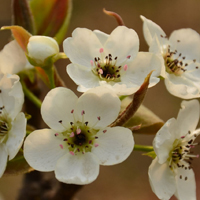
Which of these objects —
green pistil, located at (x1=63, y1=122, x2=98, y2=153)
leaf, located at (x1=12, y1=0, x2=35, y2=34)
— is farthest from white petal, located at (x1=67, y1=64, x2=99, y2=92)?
leaf, located at (x1=12, y1=0, x2=35, y2=34)

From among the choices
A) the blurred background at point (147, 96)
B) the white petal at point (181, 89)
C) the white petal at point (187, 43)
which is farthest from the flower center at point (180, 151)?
the blurred background at point (147, 96)

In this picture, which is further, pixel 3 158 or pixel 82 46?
pixel 82 46

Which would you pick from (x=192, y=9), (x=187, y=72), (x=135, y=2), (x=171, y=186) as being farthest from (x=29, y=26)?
(x=192, y=9)

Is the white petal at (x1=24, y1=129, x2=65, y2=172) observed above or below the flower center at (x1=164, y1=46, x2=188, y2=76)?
below

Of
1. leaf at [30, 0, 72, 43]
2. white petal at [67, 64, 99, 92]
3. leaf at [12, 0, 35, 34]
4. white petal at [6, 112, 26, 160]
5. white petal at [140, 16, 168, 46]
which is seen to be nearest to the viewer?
white petal at [6, 112, 26, 160]

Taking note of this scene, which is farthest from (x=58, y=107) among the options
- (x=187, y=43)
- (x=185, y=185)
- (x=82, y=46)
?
(x=187, y=43)

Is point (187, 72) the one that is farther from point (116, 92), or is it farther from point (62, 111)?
point (62, 111)

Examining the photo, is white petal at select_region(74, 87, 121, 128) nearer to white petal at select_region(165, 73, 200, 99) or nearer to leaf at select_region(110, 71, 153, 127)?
→ leaf at select_region(110, 71, 153, 127)

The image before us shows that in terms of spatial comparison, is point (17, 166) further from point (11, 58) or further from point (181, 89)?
point (181, 89)
